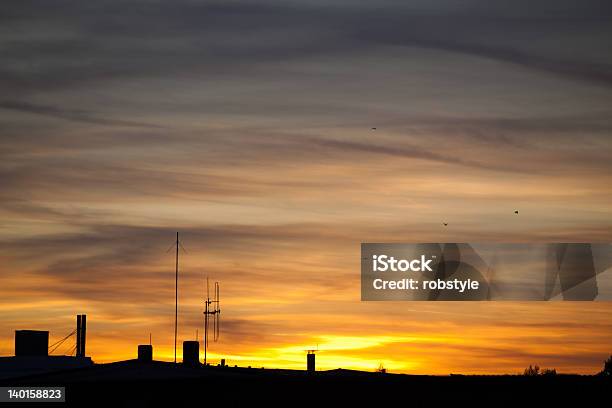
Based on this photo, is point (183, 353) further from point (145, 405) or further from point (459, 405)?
point (459, 405)

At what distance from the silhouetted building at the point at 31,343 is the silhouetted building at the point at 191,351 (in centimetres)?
2173

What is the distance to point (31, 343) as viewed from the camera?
109312mm

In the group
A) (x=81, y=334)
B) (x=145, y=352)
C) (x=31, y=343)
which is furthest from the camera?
(x=81, y=334)

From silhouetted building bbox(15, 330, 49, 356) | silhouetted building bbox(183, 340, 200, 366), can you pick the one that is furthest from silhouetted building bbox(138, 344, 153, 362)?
silhouetted building bbox(15, 330, 49, 356)

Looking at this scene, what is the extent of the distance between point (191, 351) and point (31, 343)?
2281 centimetres

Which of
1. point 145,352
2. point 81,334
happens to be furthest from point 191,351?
point 81,334

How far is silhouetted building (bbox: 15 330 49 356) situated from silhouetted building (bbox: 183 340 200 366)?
855 inches

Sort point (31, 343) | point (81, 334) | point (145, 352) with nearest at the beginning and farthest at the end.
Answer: point (145, 352), point (31, 343), point (81, 334)

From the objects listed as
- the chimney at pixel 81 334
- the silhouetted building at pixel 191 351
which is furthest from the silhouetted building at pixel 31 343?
the silhouetted building at pixel 191 351

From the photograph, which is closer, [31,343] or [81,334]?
[31,343]

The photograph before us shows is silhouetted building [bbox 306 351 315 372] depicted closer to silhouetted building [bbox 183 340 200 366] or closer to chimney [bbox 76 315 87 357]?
silhouetted building [bbox 183 340 200 366]

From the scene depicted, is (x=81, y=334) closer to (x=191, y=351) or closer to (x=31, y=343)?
(x=31, y=343)

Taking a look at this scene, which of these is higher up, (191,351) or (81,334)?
(81,334)

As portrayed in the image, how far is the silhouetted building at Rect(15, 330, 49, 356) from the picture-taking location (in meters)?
109
